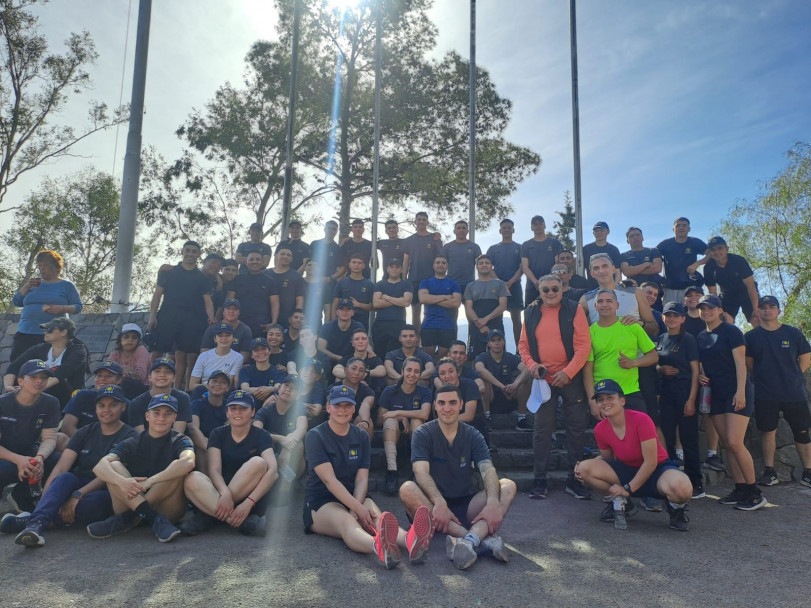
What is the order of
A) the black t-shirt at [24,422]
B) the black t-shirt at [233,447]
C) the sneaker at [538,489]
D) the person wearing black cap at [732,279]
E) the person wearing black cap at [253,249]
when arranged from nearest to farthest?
the black t-shirt at [233,447] < the black t-shirt at [24,422] < the sneaker at [538,489] < the person wearing black cap at [732,279] < the person wearing black cap at [253,249]

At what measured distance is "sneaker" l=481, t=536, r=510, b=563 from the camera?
11.8ft

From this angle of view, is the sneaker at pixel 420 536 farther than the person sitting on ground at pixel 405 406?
No

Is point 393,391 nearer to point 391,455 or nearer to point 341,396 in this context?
point 391,455

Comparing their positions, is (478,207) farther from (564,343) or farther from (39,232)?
(39,232)

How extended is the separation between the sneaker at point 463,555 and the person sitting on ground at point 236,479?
1710mm

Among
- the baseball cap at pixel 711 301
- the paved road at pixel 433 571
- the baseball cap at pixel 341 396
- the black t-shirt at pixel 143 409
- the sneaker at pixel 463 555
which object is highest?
the baseball cap at pixel 711 301

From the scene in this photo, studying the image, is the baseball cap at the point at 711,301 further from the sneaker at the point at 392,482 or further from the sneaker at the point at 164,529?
the sneaker at the point at 164,529

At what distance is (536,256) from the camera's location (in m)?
8.27

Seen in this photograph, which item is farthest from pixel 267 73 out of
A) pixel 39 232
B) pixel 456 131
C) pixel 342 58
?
pixel 39 232

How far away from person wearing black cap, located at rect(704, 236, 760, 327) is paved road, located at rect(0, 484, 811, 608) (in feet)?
12.9

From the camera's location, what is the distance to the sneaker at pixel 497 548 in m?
3.61

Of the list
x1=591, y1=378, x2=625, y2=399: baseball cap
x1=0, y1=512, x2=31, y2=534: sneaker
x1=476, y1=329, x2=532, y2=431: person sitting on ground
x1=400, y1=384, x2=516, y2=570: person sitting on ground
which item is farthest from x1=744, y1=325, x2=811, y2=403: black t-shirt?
x1=0, y1=512, x2=31, y2=534: sneaker

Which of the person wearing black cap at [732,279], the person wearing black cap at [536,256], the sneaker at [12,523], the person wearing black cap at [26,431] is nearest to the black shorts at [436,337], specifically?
the person wearing black cap at [536,256]

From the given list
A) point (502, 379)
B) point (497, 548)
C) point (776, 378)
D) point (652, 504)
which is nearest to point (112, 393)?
point (497, 548)
